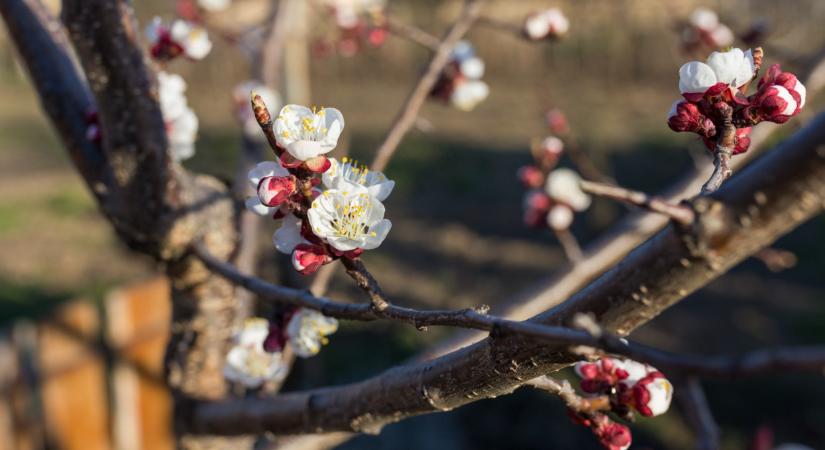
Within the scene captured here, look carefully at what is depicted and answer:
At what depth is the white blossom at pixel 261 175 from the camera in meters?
0.94

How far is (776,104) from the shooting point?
34.9 inches

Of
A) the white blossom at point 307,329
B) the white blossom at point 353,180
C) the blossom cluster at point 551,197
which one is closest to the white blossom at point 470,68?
→ the blossom cluster at point 551,197

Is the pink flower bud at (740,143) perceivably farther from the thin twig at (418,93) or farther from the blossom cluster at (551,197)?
the blossom cluster at (551,197)

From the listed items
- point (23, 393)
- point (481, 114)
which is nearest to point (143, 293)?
point (23, 393)

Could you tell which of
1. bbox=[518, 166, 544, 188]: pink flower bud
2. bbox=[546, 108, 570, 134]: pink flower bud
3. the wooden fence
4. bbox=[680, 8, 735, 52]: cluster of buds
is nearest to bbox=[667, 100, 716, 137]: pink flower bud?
bbox=[518, 166, 544, 188]: pink flower bud

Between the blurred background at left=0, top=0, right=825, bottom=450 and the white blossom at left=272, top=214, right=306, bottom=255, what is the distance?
0.61 metres

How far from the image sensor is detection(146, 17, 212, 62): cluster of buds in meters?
1.56

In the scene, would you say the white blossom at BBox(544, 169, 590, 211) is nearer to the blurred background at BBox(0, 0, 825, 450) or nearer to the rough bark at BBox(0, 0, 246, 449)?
the blurred background at BBox(0, 0, 825, 450)

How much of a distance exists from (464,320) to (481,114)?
1003cm

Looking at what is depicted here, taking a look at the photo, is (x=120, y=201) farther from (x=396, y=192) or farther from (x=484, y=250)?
(x=396, y=192)

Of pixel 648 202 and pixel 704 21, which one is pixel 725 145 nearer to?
pixel 648 202

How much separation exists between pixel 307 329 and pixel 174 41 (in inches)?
25.7

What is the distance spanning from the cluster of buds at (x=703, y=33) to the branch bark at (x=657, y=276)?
1784mm

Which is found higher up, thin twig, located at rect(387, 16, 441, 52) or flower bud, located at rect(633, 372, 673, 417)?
thin twig, located at rect(387, 16, 441, 52)
